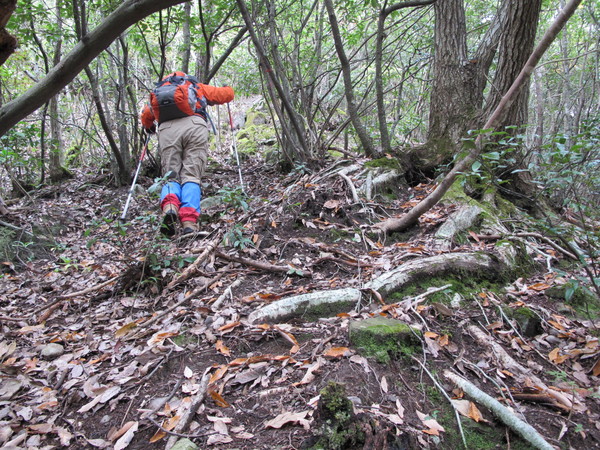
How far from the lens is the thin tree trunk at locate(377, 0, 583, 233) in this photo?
2.34m

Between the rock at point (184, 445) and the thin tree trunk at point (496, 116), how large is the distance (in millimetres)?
2428

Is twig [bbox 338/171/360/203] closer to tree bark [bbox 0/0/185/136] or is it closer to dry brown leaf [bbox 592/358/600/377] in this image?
dry brown leaf [bbox 592/358/600/377]

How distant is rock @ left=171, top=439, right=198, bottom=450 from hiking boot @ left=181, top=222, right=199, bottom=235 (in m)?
3.37

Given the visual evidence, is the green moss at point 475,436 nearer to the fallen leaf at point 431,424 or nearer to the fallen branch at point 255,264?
the fallen leaf at point 431,424

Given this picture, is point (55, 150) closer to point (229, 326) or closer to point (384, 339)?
point (229, 326)

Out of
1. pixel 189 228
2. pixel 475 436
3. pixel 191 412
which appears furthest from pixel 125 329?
pixel 475 436

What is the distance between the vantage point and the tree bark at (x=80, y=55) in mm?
1855

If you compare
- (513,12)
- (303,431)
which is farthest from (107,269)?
(513,12)

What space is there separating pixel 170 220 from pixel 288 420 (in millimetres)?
3889

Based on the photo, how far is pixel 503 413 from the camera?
1.93 meters

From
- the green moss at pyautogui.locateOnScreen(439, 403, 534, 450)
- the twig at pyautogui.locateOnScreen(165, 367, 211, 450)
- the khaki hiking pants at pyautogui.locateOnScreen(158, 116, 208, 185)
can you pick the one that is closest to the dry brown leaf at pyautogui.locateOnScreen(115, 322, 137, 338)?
the twig at pyautogui.locateOnScreen(165, 367, 211, 450)

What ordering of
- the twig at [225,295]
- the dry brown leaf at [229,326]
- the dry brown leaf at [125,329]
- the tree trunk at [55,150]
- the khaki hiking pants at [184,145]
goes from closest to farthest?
the dry brown leaf at [229,326] → the dry brown leaf at [125,329] → the twig at [225,295] → the khaki hiking pants at [184,145] → the tree trunk at [55,150]

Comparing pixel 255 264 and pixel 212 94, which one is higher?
pixel 212 94

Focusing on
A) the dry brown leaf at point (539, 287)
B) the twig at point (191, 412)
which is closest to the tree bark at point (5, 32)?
the twig at point (191, 412)
